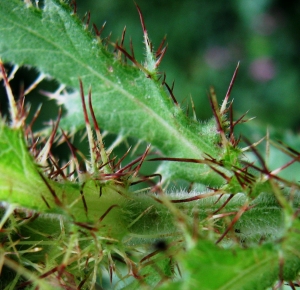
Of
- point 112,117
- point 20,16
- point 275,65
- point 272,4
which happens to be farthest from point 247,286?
point 272,4

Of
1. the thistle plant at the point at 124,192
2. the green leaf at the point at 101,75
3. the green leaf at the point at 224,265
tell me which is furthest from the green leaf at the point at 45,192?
the green leaf at the point at 224,265

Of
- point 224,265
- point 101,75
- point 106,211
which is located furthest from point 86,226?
point 101,75

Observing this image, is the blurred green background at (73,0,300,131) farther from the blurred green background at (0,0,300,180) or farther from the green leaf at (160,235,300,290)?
the green leaf at (160,235,300,290)

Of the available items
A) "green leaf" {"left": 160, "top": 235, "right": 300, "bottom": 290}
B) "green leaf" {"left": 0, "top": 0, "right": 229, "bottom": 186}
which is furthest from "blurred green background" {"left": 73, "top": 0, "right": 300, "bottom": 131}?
A: "green leaf" {"left": 160, "top": 235, "right": 300, "bottom": 290}

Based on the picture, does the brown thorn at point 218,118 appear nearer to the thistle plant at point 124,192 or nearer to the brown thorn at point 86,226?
the thistle plant at point 124,192

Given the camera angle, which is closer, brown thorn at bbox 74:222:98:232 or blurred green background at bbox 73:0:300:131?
brown thorn at bbox 74:222:98:232

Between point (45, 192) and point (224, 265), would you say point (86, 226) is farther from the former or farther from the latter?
point (224, 265)

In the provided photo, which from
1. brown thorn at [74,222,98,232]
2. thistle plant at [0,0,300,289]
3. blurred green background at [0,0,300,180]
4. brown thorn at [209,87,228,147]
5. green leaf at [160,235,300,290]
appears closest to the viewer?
green leaf at [160,235,300,290]
